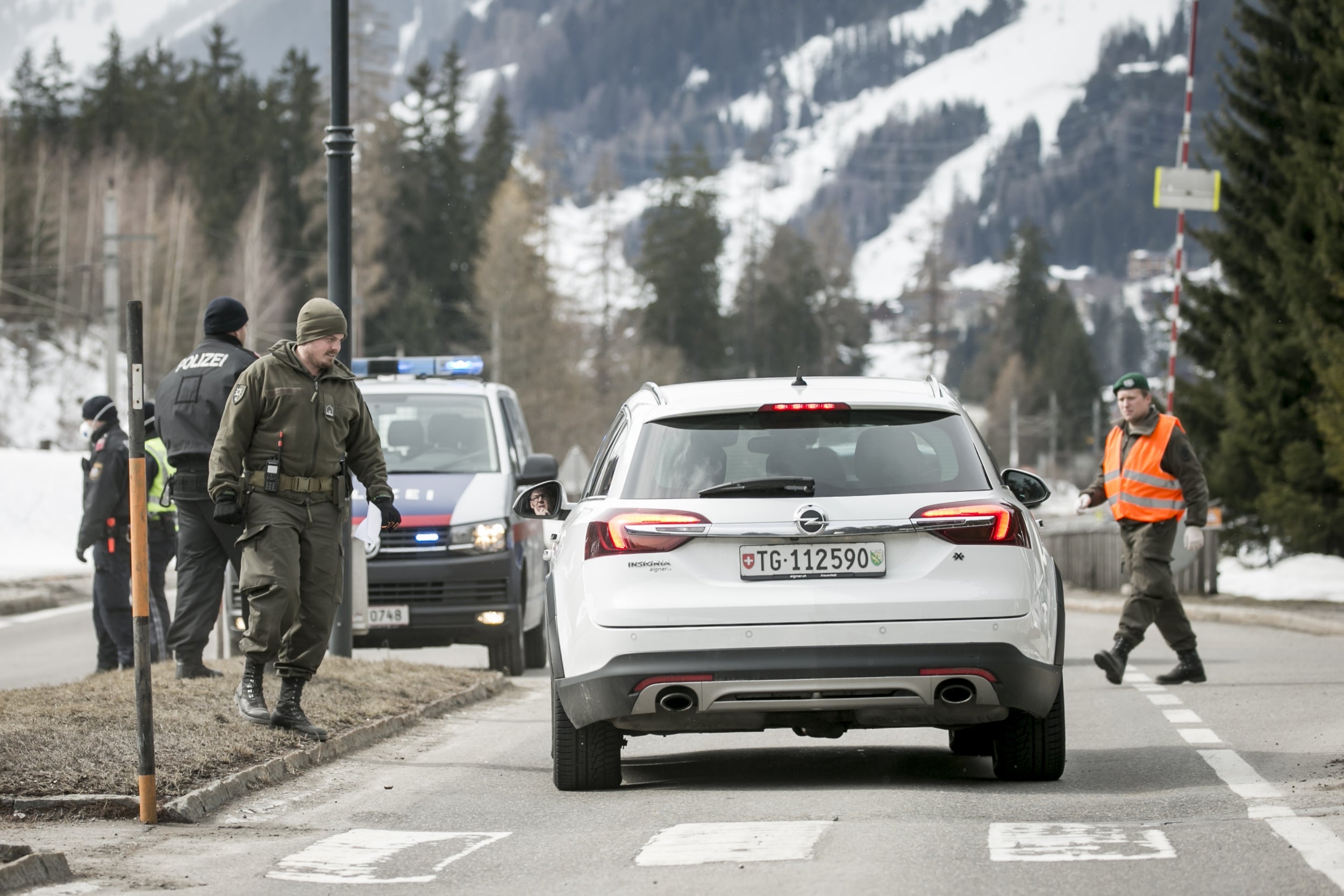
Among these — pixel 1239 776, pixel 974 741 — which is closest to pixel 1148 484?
pixel 974 741

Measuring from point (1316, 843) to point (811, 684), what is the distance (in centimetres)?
198

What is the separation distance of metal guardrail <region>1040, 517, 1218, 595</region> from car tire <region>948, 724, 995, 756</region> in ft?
59.9

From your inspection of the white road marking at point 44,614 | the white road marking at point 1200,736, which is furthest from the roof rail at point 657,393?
the white road marking at point 44,614

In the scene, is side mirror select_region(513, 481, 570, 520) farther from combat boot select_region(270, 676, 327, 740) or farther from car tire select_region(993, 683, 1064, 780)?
car tire select_region(993, 683, 1064, 780)

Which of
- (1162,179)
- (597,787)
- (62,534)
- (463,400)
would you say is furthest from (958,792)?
(62,534)

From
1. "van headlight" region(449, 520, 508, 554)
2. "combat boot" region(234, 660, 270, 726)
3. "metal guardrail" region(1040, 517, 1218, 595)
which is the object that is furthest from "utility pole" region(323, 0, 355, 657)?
"metal guardrail" region(1040, 517, 1218, 595)

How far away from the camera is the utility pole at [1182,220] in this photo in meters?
28.8

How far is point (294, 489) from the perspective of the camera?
9.59 m

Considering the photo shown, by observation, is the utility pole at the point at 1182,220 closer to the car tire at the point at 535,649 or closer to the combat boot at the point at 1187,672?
the car tire at the point at 535,649

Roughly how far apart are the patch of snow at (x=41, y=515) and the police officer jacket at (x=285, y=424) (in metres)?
21.9

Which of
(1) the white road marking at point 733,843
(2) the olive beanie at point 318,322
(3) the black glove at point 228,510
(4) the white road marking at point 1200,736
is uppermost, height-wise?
(2) the olive beanie at point 318,322

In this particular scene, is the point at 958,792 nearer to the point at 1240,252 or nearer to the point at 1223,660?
the point at 1223,660

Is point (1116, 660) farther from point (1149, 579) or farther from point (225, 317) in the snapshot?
point (225, 317)

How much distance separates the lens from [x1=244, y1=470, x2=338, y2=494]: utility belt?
9.56 metres
